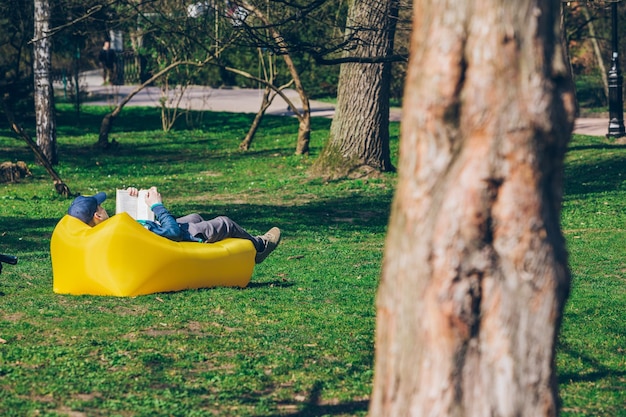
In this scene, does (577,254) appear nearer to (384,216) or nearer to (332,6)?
(384,216)

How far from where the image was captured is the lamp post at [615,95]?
20.5 metres

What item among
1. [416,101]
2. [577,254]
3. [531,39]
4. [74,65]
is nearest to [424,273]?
[416,101]

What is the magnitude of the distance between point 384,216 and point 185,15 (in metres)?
8.94

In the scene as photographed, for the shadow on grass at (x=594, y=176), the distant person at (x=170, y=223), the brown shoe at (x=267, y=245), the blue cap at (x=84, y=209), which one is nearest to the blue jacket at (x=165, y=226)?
the distant person at (x=170, y=223)

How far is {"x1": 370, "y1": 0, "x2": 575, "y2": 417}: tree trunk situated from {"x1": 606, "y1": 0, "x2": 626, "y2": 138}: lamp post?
54.7ft

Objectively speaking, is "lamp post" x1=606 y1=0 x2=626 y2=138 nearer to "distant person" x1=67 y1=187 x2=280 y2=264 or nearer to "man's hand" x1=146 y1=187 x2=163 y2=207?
"distant person" x1=67 y1=187 x2=280 y2=264

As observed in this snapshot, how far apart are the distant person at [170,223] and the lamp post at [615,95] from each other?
12.9m

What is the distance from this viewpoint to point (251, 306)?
8.48m

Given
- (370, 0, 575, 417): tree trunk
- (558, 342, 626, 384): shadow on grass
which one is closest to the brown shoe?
(558, 342, 626, 384): shadow on grass

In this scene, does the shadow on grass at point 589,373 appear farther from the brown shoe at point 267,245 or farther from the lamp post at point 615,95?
the lamp post at point 615,95

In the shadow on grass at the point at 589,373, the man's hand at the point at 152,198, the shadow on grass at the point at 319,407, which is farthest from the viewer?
the man's hand at the point at 152,198

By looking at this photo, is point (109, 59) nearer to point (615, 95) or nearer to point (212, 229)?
point (615, 95)

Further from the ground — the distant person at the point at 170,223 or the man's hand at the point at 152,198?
the man's hand at the point at 152,198

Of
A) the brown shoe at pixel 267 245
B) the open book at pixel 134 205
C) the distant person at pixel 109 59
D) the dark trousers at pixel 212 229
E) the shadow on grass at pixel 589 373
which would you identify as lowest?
the shadow on grass at pixel 589 373
